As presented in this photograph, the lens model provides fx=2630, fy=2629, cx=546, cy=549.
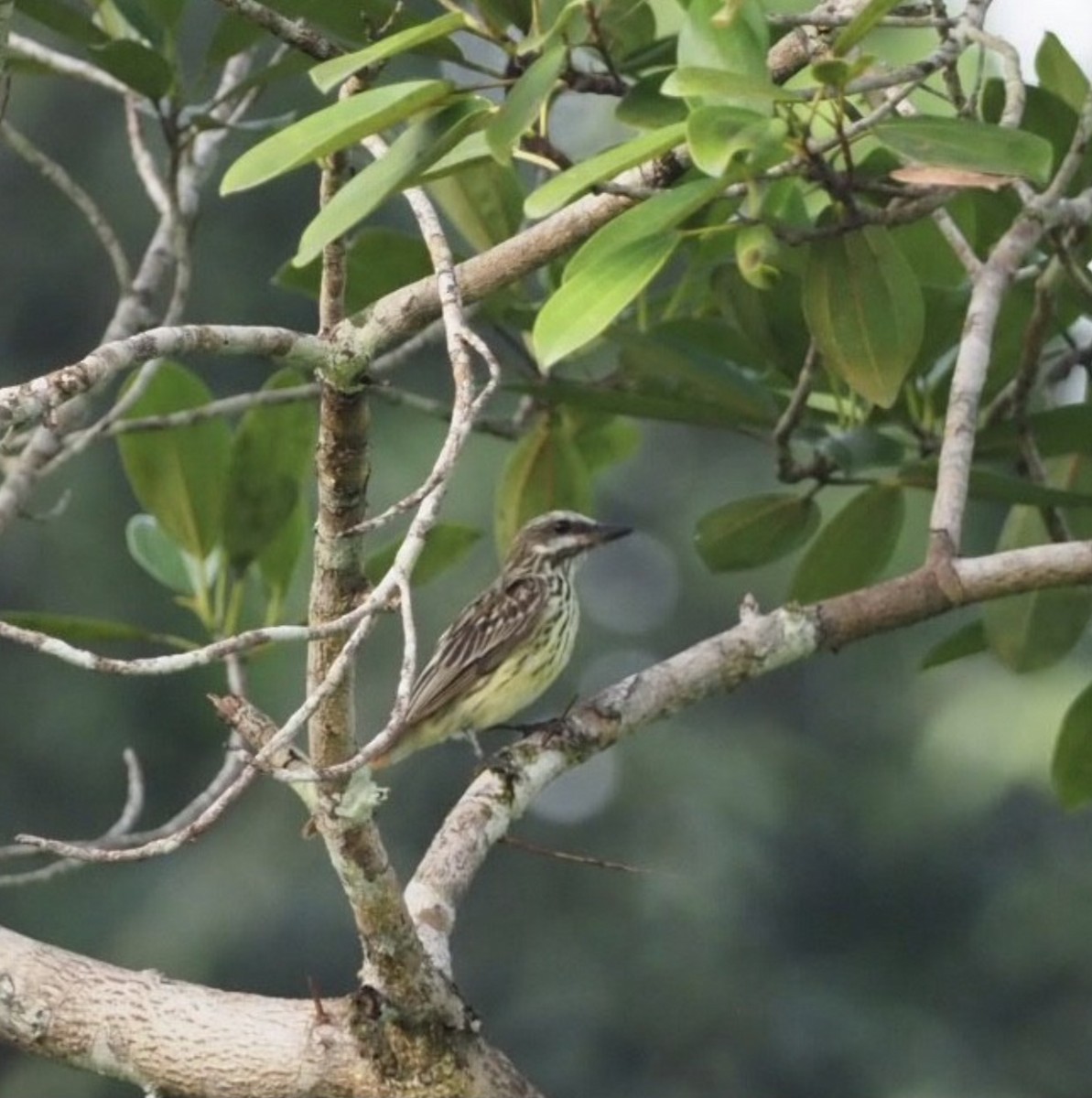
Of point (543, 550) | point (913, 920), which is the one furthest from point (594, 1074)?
point (543, 550)

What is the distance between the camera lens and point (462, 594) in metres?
12.6

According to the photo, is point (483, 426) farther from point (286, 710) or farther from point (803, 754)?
point (803, 754)

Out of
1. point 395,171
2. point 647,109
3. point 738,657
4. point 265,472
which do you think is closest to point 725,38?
point 647,109

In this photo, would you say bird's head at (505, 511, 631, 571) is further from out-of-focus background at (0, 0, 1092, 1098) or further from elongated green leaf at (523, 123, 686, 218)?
out-of-focus background at (0, 0, 1092, 1098)

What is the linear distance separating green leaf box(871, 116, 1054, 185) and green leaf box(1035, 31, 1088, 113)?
47.7 inches

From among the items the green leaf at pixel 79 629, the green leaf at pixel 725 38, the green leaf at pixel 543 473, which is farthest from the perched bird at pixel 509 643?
the green leaf at pixel 725 38

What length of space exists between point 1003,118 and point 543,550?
7.82ft

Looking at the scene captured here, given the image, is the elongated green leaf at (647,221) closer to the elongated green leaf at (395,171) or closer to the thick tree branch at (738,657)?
the elongated green leaf at (395,171)

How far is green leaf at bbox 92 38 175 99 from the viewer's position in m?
3.73

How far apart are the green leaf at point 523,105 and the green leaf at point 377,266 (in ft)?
4.61

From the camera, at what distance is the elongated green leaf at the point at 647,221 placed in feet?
8.89

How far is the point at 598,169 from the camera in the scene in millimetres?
2598

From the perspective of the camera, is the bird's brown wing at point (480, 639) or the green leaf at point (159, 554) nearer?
the green leaf at point (159, 554)

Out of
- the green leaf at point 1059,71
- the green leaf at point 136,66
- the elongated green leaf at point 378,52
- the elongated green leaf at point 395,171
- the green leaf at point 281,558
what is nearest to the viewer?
the elongated green leaf at point 378,52
